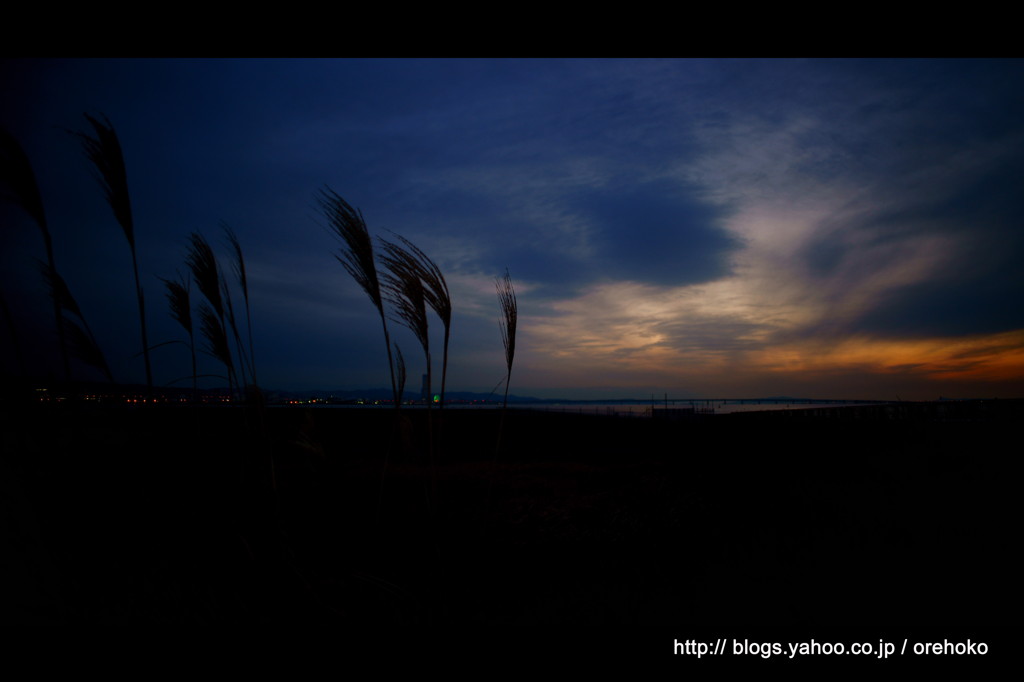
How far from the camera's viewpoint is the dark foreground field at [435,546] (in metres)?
2.15

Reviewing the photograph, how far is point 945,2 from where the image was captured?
1892 millimetres

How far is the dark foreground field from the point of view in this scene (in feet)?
7.06

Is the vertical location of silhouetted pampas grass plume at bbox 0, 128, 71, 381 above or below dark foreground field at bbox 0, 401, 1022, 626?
above

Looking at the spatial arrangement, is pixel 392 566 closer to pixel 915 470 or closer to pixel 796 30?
pixel 796 30

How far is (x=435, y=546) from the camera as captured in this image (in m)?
2.28

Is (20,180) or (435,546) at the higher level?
(20,180)

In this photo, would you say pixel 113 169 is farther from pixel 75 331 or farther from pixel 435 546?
pixel 435 546

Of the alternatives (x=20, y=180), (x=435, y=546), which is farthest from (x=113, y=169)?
(x=435, y=546)

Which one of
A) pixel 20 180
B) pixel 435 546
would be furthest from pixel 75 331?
pixel 435 546

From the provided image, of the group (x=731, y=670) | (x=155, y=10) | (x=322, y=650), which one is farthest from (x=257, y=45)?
(x=731, y=670)

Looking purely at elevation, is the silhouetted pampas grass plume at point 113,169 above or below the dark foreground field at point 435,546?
above

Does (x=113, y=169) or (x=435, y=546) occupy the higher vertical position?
A: (x=113, y=169)

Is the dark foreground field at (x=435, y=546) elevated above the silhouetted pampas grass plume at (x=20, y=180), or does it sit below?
below

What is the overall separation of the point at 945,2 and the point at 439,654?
3349mm
